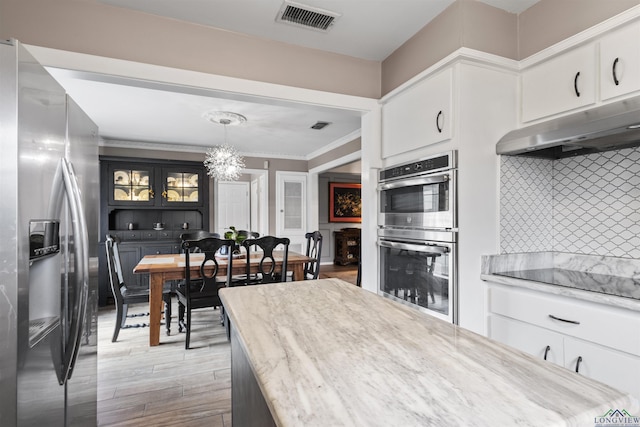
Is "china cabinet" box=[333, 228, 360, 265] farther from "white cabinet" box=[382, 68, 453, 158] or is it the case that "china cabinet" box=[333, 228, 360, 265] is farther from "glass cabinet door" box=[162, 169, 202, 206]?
"white cabinet" box=[382, 68, 453, 158]

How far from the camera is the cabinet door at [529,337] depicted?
167 centimetres

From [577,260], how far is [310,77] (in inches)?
88.5

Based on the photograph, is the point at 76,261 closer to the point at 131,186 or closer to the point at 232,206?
the point at 131,186

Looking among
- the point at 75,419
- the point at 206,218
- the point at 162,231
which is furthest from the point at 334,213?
the point at 75,419

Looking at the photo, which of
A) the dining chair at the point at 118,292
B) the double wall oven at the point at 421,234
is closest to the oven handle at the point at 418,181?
the double wall oven at the point at 421,234

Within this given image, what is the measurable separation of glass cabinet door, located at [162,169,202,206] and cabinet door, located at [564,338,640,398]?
17.9 ft

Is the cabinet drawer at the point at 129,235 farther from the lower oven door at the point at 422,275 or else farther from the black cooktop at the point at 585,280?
the black cooktop at the point at 585,280

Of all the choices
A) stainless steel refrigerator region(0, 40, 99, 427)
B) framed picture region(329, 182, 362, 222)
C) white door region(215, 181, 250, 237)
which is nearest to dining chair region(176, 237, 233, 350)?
stainless steel refrigerator region(0, 40, 99, 427)

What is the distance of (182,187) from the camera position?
576 centimetres

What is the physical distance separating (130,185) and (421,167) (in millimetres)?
4947

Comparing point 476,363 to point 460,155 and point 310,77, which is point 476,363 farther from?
point 310,77

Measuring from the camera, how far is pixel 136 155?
552cm

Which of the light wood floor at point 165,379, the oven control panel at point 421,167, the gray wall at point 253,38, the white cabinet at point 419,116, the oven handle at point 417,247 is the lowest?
the light wood floor at point 165,379

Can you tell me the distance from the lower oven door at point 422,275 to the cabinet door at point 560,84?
1.01 metres
